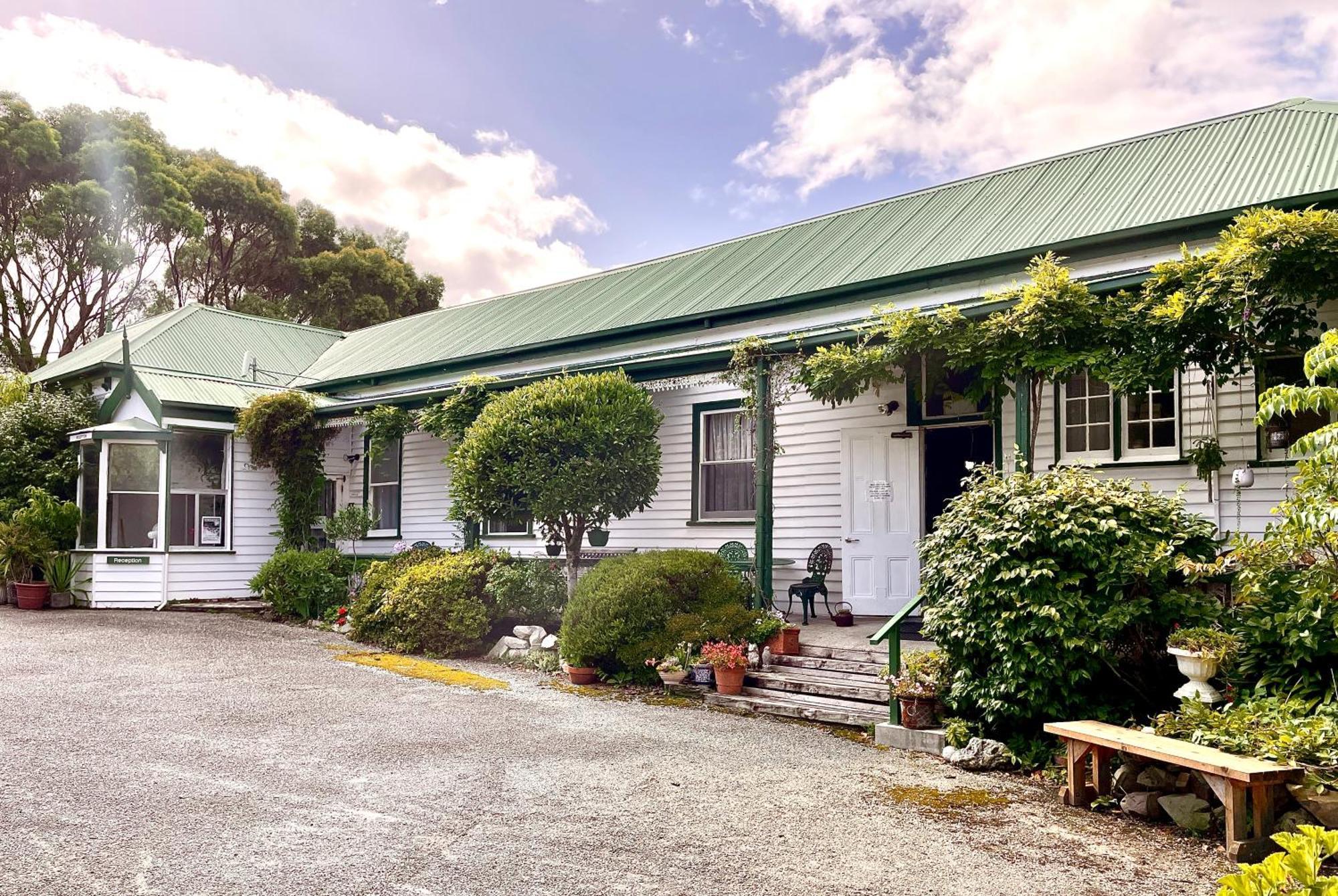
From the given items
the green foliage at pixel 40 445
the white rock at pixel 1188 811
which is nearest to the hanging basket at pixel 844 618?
the white rock at pixel 1188 811

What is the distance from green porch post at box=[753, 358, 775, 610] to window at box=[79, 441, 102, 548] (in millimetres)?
11818

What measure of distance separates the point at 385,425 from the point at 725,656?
345 inches

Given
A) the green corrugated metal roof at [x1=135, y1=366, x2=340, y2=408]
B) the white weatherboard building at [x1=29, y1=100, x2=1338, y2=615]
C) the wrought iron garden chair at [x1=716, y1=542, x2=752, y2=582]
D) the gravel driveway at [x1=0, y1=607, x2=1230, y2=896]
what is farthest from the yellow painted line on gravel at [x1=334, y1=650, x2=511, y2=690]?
the green corrugated metal roof at [x1=135, y1=366, x2=340, y2=408]

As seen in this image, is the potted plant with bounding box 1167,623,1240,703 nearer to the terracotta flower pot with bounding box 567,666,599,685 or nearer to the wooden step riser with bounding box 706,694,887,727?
the wooden step riser with bounding box 706,694,887,727

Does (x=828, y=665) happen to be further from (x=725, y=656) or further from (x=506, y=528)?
(x=506, y=528)

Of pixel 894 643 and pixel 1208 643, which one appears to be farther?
pixel 894 643

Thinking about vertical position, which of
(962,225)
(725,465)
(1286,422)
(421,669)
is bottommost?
(421,669)

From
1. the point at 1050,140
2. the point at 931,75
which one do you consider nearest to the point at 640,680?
the point at 931,75

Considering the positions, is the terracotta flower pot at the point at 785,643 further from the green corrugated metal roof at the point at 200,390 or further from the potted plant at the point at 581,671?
the green corrugated metal roof at the point at 200,390

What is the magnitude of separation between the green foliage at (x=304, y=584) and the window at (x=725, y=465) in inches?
231

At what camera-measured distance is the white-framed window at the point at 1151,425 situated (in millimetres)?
9656

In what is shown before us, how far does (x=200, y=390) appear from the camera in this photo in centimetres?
1786

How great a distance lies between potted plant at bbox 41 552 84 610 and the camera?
16.2m

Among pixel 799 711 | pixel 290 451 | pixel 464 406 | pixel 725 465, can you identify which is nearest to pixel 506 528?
pixel 464 406
